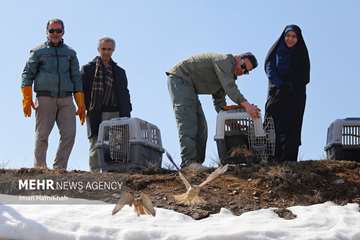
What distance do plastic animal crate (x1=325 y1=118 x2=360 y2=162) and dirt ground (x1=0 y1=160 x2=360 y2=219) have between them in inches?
21.2

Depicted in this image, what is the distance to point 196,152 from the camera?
31.2ft

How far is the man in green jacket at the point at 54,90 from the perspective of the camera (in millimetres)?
9578

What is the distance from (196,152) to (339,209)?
2.32 meters

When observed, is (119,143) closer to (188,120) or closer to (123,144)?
(123,144)

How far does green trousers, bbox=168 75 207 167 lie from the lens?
30.8 feet

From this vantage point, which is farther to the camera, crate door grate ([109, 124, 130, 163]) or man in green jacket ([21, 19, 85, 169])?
man in green jacket ([21, 19, 85, 169])

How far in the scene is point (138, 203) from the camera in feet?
24.2

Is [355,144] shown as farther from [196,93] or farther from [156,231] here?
[156,231]

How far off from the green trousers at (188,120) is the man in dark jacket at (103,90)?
0.63 m

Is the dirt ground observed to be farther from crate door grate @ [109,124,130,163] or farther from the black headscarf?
the black headscarf

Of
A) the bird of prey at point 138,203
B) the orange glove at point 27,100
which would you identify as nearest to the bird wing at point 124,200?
the bird of prey at point 138,203

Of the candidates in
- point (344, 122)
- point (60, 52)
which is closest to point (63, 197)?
point (60, 52)

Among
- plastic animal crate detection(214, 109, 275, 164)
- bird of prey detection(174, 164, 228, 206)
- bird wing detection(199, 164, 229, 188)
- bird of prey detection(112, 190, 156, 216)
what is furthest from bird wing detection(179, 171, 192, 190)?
plastic animal crate detection(214, 109, 275, 164)

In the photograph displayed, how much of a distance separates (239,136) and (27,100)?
7.32 feet
